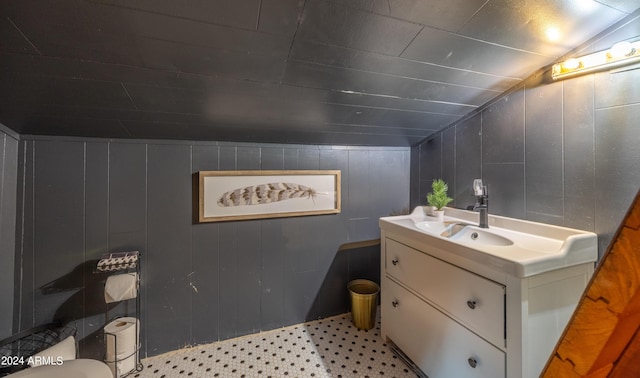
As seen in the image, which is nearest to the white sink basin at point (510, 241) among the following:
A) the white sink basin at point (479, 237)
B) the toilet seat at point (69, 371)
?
the white sink basin at point (479, 237)

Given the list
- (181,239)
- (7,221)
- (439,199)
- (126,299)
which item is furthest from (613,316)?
(7,221)

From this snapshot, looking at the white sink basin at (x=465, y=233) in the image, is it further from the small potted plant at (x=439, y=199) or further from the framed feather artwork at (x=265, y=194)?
the framed feather artwork at (x=265, y=194)

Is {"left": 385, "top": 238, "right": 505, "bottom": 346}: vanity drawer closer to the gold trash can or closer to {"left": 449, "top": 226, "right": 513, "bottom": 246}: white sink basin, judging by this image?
{"left": 449, "top": 226, "right": 513, "bottom": 246}: white sink basin

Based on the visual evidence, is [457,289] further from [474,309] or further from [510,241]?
[510,241]

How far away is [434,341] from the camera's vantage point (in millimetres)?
1307

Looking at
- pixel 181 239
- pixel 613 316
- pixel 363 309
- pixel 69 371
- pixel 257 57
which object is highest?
pixel 257 57

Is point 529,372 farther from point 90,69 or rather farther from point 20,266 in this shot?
point 20,266

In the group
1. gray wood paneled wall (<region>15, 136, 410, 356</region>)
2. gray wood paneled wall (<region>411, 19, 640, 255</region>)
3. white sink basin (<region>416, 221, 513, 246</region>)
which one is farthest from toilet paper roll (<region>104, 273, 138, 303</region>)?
gray wood paneled wall (<region>411, 19, 640, 255</region>)

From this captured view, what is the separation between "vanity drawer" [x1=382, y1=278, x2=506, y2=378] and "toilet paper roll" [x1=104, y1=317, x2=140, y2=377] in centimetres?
160

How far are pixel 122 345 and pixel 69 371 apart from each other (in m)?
0.52

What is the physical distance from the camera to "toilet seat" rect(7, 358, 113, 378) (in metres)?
0.92

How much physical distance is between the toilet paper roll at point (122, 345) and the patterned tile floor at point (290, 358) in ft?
0.33

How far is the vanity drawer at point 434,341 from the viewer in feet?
3.50

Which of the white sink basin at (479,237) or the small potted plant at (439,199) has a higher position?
the small potted plant at (439,199)
